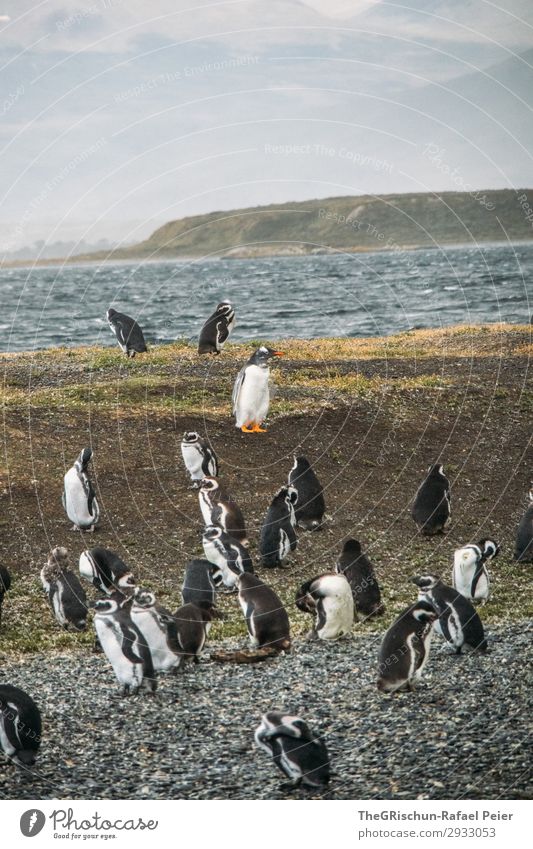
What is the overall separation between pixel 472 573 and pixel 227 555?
105 centimetres

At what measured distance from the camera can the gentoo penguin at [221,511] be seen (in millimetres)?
5020

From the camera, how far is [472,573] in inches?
178

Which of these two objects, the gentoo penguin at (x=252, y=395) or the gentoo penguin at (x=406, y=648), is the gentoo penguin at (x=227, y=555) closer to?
the gentoo penguin at (x=406, y=648)

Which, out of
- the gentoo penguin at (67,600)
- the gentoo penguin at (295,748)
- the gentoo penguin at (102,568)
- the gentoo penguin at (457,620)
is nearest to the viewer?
the gentoo penguin at (295,748)

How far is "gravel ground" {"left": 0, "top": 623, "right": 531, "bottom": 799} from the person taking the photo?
11.2 feet

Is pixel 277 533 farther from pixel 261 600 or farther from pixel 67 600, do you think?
pixel 67 600

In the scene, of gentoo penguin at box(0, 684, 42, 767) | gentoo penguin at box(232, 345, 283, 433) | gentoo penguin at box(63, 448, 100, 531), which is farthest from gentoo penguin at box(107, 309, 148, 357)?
gentoo penguin at box(0, 684, 42, 767)

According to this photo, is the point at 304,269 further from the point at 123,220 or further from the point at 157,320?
the point at 123,220

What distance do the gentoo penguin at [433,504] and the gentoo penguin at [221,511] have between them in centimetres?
89

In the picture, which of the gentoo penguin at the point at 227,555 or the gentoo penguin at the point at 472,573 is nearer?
the gentoo penguin at the point at 472,573

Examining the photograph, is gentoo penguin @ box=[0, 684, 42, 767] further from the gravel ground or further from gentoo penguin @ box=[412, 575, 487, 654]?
gentoo penguin @ box=[412, 575, 487, 654]

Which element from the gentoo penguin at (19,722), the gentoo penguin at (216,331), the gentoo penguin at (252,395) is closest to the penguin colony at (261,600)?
the gentoo penguin at (19,722)

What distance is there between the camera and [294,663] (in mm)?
3955

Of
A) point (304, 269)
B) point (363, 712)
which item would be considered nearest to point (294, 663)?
point (363, 712)
